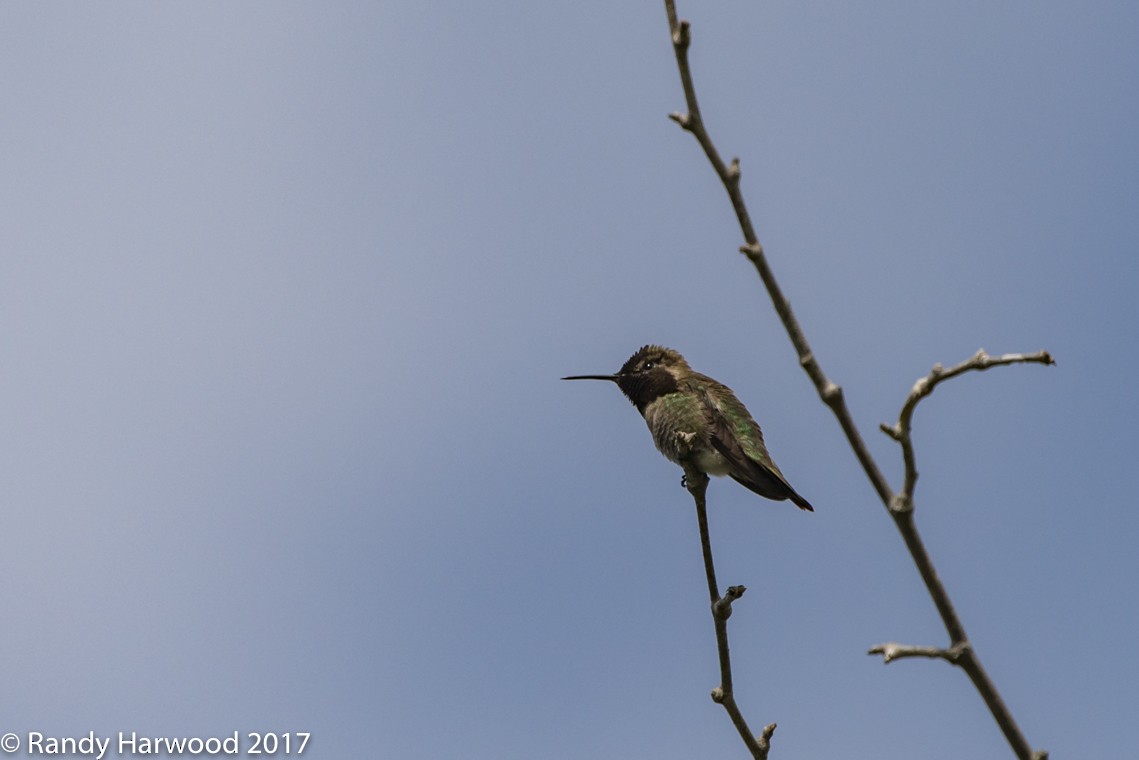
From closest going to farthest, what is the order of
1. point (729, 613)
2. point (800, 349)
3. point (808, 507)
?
point (800, 349) → point (729, 613) → point (808, 507)

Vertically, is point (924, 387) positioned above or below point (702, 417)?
below

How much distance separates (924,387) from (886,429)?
0.40 ft

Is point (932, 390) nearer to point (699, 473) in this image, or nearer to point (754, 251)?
point (754, 251)

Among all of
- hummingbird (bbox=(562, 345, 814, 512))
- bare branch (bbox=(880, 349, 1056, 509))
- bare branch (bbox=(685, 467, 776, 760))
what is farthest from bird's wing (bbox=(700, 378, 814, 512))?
bare branch (bbox=(880, 349, 1056, 509))

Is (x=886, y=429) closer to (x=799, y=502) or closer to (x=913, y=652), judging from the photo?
(x=913, y=652)

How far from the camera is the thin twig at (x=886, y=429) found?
2.34 metres

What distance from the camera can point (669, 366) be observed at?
Answer: 1015cm

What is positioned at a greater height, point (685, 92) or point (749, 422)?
point (749, 422)

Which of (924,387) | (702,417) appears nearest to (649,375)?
(702,417)

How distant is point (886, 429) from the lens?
2.67 m

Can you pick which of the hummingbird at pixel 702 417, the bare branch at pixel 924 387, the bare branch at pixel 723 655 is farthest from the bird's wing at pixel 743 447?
the bare branch at pixel 924 387

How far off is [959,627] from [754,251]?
2.72 ft

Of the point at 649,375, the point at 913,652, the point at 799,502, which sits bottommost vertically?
the point at 913,652

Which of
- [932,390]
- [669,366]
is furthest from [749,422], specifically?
[932,390]
